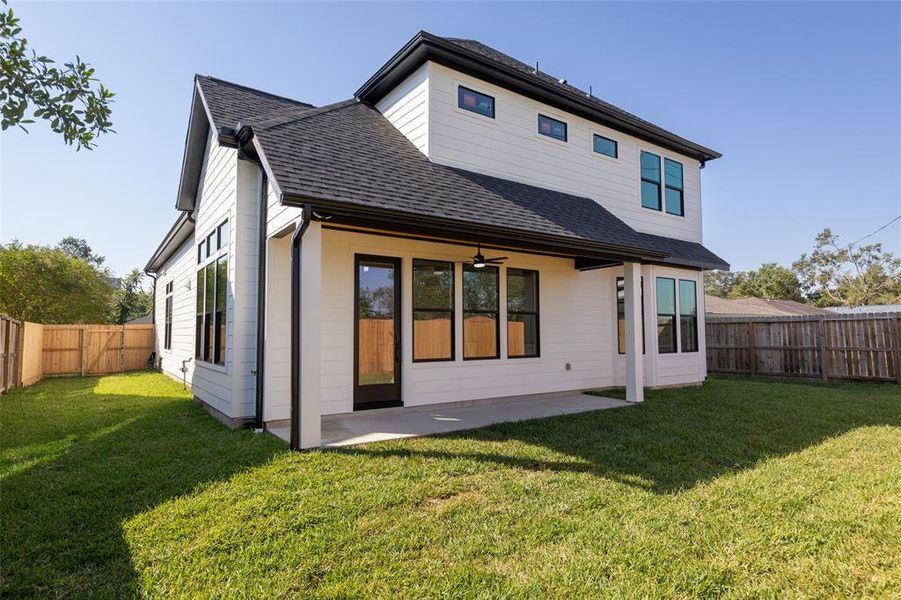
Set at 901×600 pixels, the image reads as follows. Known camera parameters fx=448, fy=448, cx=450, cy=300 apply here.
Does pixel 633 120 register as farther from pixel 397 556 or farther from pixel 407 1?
pixel 397 556

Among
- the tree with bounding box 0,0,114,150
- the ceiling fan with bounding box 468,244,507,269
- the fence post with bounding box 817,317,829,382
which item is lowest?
the fence post with bounding box 817,317,829,382

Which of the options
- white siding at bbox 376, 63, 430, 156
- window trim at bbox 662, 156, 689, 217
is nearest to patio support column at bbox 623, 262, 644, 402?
window trim at bbox 662, 156, 689, 217

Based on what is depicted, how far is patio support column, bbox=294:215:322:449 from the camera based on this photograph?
15.5 ft

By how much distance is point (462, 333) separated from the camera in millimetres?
7406

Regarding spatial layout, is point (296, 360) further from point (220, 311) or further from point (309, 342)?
point (220, 311)

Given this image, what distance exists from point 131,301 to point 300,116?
36429mm

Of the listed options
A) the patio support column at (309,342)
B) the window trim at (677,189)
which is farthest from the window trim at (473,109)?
the window trim at (677,189)

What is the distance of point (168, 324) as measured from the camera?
12898mm

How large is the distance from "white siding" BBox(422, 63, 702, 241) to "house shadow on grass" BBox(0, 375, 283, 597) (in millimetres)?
5214

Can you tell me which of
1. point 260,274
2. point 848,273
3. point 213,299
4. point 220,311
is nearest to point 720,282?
point 848,273

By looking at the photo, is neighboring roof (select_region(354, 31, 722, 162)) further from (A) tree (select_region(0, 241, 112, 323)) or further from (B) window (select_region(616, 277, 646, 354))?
(A) tree (select_region(0, 241, 112, 323))

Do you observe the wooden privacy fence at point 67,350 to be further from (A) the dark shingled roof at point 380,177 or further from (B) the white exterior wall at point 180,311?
(A) the dark shingled roof at point 380,177

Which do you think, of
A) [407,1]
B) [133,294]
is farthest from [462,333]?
[133,294]

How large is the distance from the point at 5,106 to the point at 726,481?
6166 mm
